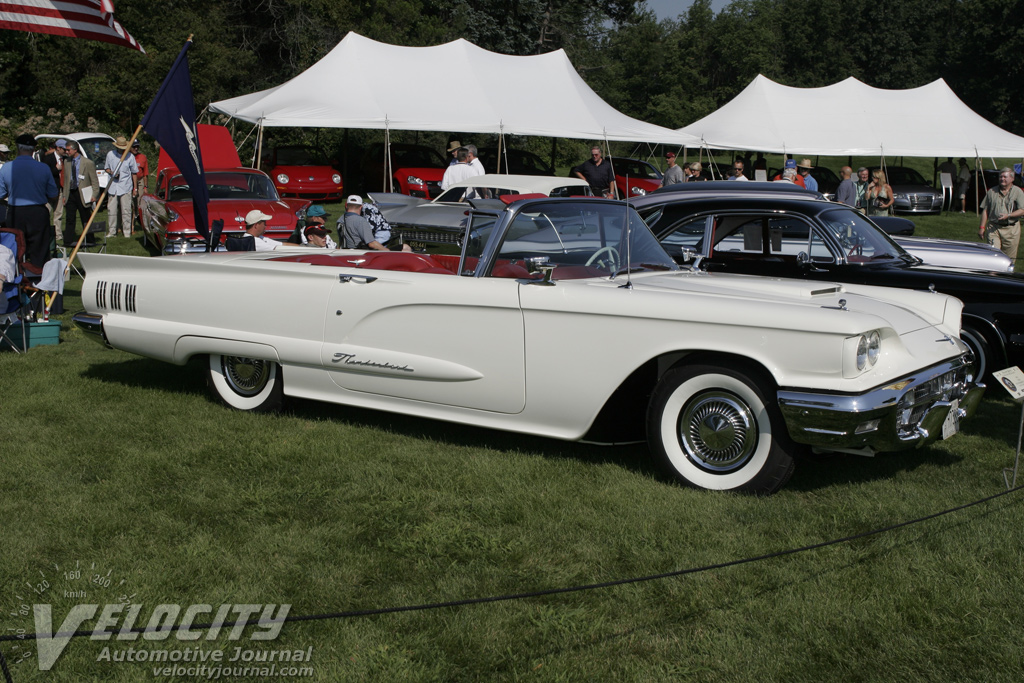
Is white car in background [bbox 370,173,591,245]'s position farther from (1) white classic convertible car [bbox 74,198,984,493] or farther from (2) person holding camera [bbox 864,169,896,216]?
(2) person holding camera [bbox 864,169,896,216]

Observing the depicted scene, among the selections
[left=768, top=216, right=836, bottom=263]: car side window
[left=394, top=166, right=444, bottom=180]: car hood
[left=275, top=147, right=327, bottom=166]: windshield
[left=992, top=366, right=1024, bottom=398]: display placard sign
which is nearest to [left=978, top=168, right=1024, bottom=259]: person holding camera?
[left=768, top=216, right=836, bottom=263]: car side window

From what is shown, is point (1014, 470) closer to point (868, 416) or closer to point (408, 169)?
point (868, 416)

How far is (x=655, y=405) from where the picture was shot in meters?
4.46

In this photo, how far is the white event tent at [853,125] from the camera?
21438mm

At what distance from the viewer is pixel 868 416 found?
155 inches

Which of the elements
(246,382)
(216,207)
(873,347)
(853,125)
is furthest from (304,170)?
(873,347)

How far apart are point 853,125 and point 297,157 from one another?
13.8 m

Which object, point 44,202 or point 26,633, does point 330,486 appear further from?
point 44,202

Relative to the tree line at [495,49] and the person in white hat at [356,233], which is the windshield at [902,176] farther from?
the person in white hat at [356,233]

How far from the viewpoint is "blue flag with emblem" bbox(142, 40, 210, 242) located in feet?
24.3

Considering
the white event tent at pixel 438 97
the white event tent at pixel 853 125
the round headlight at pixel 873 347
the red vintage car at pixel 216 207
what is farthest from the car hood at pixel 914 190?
the round headlight at pixel 873 347

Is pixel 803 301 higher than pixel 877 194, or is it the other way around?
pixel 877 194

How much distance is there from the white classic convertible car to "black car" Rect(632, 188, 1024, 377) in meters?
1.24

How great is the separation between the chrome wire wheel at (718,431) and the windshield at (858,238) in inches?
122
